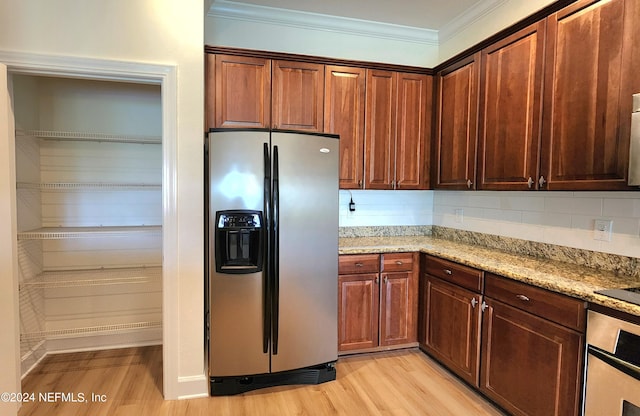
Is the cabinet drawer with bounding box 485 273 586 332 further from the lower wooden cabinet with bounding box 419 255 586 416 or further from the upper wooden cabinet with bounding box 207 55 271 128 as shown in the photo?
the upper wooden cabinet with bounding box 207 55 271 128

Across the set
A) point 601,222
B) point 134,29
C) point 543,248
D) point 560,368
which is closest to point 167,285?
point 134,29

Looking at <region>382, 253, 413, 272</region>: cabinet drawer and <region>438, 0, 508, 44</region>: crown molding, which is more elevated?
<region>438, 0, 508, 44</region>: crown molding

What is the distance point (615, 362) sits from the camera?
1.49 m

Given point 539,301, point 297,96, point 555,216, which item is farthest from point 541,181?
point 297,96

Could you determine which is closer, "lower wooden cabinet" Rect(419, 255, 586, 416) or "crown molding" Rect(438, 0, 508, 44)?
"lower wooden cabinet" Rect(419, 255, 586, 416)

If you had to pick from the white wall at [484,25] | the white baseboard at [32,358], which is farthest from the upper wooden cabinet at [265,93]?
the white baseboard at [32,358]

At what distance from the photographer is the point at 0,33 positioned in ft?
6.48

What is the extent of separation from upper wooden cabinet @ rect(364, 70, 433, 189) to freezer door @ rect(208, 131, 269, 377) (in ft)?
3.70

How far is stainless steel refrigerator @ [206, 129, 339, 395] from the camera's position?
7.45 ft

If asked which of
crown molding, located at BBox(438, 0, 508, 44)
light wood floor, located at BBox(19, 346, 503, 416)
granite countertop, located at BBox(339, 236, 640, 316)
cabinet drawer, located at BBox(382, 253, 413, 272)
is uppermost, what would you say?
crown molding, located at BBox(438, 0, 508, 44)

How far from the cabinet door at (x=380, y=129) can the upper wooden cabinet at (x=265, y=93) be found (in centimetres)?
43

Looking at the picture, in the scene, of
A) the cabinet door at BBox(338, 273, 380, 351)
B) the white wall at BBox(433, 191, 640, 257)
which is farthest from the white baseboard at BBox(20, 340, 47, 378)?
the white wall at BBox(433, 191, 640, 257)

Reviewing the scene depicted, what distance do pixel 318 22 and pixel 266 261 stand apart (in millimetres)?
2187

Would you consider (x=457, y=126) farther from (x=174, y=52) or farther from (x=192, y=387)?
(x=192, y=387)
